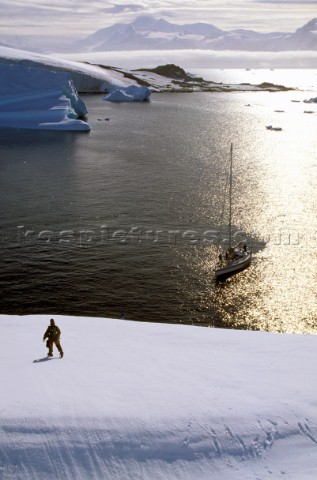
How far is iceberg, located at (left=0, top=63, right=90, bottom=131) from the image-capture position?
4722 inches

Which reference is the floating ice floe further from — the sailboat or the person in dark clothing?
the person in dark clothing

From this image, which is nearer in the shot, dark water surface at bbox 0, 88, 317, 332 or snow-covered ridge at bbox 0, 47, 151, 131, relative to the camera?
dark water surface at bbox 0, 88, 317, 332

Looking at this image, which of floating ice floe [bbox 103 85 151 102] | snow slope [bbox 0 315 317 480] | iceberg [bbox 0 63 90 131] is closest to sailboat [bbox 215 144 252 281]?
snow slope [bbox 0 315 317 480]

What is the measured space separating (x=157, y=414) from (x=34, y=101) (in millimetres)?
112793

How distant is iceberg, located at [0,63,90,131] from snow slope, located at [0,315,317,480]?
10281cm

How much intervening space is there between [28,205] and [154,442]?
5094cm

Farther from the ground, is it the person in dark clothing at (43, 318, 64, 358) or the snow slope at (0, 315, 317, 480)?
the person in dark clothing at (43, 318, 64, 358)

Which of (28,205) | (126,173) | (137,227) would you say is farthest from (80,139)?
(137,227)

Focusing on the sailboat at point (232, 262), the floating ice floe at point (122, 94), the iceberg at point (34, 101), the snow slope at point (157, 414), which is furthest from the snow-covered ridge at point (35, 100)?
the snow slope at point (157, 414)

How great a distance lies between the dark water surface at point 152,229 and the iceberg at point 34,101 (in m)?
8.21

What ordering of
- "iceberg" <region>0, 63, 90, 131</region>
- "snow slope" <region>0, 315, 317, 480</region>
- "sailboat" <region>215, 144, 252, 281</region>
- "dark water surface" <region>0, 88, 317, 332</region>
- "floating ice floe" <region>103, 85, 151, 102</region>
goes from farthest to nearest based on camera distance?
"floating ice floe" <region>103, 85, 151, 102</region>, "iceberg" <region>0, 63, 90, 131</region>, "sailboat" <region>215, 144, 252, 281</region>, "dark water surface" <region>0, 88, 317, 332</region>, "snow slope" <region>0, 315, 317, 480</region>

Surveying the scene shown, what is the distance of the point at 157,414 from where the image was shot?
18.5 m

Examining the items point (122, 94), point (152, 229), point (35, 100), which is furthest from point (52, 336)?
point (122, 94)

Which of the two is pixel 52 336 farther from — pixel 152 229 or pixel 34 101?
pixel 34 101
